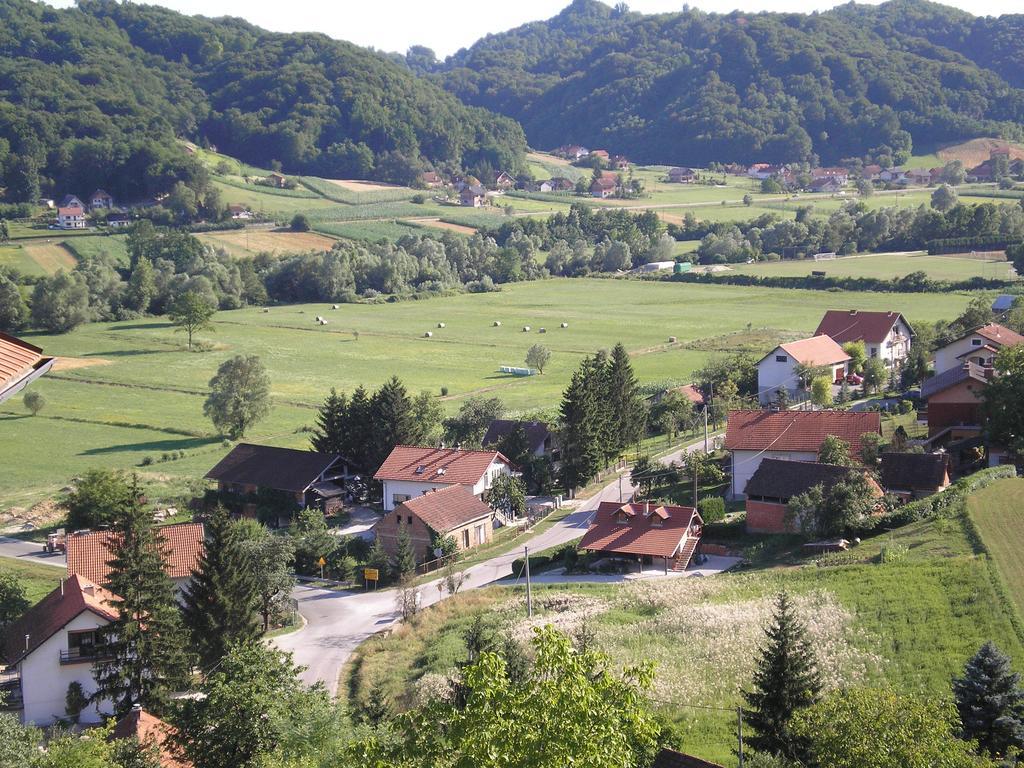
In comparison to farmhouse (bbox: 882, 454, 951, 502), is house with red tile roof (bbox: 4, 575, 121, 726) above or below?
below

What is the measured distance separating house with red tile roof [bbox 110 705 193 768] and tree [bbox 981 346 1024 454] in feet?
97.2

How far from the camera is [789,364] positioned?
57531 mm

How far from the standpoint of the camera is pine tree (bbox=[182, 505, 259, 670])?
29891mm

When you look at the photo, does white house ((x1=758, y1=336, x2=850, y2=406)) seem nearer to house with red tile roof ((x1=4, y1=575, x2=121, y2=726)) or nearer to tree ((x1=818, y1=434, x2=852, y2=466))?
tree ((x1=818, y1=434, x2=852, y2=466))

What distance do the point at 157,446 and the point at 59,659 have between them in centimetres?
2888

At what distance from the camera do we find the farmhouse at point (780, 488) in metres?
37.6

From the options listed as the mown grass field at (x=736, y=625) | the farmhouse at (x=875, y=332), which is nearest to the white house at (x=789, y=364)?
the farmhouse at (x=875, y=332)

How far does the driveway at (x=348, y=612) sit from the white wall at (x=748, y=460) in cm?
565

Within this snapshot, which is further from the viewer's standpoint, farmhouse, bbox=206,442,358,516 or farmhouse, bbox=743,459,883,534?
farmhouse, bbox=206,442,358,516

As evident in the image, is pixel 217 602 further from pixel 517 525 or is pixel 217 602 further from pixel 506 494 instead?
pixel 517 525

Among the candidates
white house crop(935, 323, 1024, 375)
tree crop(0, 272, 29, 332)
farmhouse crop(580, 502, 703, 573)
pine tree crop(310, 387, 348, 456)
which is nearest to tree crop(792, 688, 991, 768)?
farmhouse crop(580, 502, 703, 573)

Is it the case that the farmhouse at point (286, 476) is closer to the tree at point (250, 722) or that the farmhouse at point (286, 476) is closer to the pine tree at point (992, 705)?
the tree at point (250, 722)

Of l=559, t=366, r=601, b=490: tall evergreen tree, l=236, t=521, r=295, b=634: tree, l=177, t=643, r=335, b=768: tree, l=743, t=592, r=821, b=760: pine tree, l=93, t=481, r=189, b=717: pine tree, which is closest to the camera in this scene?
l=177, t=643, r=335, b=768: tree

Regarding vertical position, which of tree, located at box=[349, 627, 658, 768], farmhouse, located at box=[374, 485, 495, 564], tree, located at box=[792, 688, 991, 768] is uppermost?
tree, located at box=[349, 627, 658, 768]
